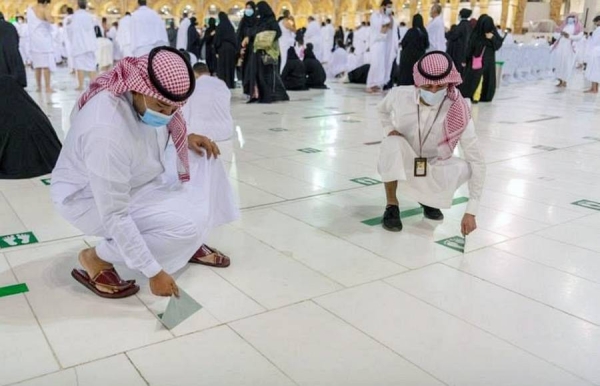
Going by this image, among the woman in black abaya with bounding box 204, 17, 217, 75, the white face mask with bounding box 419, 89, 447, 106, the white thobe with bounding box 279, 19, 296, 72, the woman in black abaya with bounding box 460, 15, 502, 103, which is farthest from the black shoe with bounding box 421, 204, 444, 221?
the woman in black abaya with bounding box 204, 17, 217, 75

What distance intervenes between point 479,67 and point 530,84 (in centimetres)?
455

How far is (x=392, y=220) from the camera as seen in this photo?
264 centimetres

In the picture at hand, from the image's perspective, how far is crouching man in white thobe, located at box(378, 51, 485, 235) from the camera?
241cm

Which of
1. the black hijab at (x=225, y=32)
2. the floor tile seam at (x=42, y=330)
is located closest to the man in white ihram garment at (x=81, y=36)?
the black hijab at (x=225, y=32)

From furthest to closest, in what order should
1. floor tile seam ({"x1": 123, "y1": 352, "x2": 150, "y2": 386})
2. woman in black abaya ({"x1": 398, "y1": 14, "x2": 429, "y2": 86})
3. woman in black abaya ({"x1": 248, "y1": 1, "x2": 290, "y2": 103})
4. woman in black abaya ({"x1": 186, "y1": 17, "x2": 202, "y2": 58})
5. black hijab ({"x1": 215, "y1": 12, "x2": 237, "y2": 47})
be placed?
woman in black abaya ({"x1": 186, "y1": 17, "x2": 202, "y2": 58})
black hijab ({"x1": 215, "y1": 12, "x2": 237, "y2": 47})
woman in black abaya ({"x1": 398, "y1": 14, "x2": 429, "y2": 86})
woman in black abaya ({"x1": 248, "y1": 1, "x2": 290, "y2": 103})
floor tile seam ({"x1": 123, "y1": 352, "x2": 150, "y2": 386})

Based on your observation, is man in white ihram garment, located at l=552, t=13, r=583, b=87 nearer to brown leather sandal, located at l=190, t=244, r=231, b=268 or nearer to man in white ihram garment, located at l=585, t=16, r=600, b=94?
man in white ihram garment, located at l=585, t=16, r=600, b=94

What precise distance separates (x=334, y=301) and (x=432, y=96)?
1.03m

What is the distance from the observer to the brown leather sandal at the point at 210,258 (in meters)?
2.18

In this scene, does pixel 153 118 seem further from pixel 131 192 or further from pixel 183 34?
pixel 183 34

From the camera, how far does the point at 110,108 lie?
5.33 feet

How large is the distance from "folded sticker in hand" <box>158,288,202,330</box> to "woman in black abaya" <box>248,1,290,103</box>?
5543 millimetres

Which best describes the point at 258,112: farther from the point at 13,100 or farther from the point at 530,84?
the point at 530,84

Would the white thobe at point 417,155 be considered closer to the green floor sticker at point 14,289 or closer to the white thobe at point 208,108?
the white thobe at point 208,108

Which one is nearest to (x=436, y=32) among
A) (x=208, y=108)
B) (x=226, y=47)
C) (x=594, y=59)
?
(x=594, y=59)
